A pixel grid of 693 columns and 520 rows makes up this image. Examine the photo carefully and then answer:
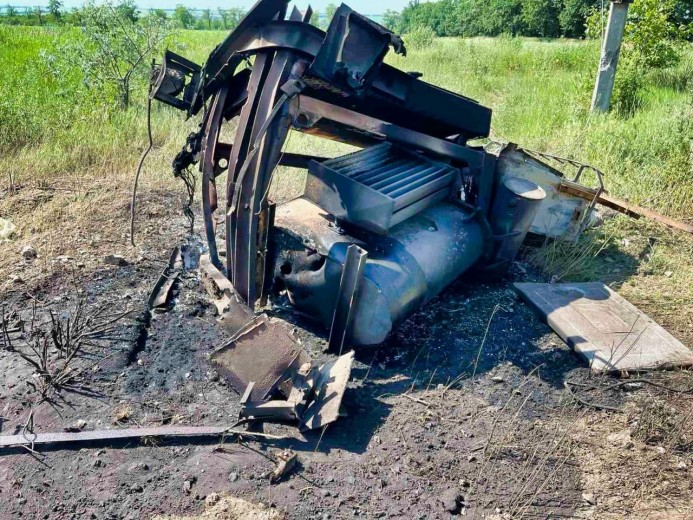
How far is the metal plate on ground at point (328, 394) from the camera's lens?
3209mm

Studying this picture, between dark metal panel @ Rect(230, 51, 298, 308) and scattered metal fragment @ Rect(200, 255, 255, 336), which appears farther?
scattered metal fragment @ Rect(200, 255, 255, 336)

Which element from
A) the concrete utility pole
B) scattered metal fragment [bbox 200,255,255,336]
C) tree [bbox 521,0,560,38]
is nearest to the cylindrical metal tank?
scattered metal fragment [bbox 200,255,255,336]

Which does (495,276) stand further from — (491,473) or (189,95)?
(189,95)

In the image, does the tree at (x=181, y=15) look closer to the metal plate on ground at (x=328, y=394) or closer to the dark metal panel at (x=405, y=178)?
the dark metal panel at (x=405, y=178)

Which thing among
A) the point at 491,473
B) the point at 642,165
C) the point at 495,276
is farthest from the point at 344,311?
the point at 642,165

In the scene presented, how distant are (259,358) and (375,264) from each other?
1012mm

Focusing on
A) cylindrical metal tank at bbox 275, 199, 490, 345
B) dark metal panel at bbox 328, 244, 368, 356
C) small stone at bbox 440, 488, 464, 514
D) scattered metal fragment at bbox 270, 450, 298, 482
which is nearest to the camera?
small stone at bbox 440, 488, 464, 514

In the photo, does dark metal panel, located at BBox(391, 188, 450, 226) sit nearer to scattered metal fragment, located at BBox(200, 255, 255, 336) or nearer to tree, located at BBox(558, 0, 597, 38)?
scattered metal fragment, located at BBox(200, 255, 255, 336)

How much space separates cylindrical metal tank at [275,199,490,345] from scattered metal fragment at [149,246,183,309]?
99 centimetres

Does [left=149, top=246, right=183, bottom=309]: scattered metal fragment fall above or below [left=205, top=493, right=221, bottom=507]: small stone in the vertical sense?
above

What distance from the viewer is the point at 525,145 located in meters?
8.52

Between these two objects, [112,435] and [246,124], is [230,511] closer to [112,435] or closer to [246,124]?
[112,435]

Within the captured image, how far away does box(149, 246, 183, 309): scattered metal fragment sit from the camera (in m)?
4.39

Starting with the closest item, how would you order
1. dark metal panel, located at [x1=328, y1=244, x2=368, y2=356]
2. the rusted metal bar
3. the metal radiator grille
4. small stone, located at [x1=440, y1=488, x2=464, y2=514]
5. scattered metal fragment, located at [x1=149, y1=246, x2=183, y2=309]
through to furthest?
small stone, located at [x1=440, y1=488, x2=464, y2=514] < dark metal panel, located at [x1=328, y1=244, x2=368, y2=356] < the metal radiator grille < scattered metal fragment, located at [x1=149, y1=246, x2=183, y2=309] < the rusted metal bar
